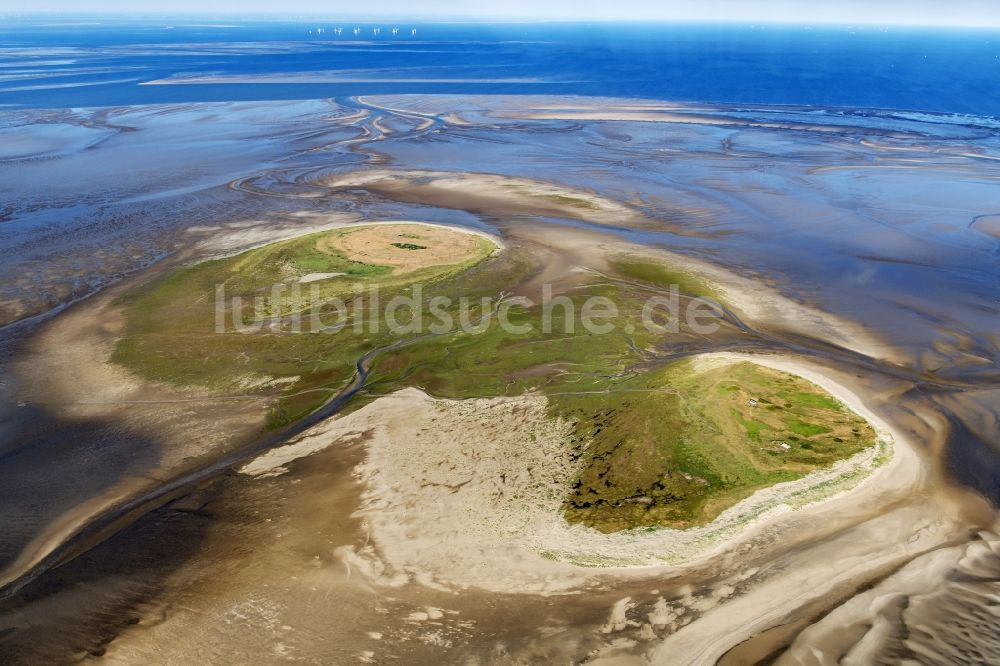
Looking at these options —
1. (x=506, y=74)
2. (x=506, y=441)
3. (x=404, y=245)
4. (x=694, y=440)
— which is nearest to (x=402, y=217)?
(x=404, y=245)

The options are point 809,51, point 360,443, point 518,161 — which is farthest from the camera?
point 809,51

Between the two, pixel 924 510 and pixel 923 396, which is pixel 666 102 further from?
pixel 924 510

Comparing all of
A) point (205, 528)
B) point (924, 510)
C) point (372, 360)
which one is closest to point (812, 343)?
point (924, 510)

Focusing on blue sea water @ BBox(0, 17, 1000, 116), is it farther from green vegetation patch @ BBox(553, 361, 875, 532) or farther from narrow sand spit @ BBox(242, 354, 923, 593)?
narrow sand spit @ BBox(242, 354, 923, 593)

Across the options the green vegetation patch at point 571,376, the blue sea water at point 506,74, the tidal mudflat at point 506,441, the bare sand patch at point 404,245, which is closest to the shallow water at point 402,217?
the tidal mudflat at point 506,441

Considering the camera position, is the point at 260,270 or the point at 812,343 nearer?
the point at 812,343

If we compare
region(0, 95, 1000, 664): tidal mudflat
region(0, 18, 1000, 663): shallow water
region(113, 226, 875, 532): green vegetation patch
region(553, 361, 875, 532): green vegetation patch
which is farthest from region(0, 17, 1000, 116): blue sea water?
region(553, 361, 875, 532): green vegetation patch

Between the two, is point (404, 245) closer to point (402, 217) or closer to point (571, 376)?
point (402, 217)
